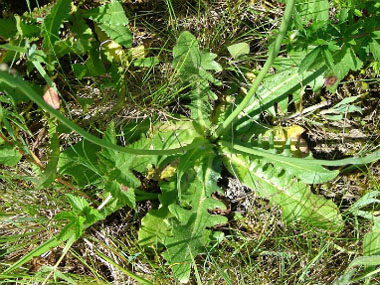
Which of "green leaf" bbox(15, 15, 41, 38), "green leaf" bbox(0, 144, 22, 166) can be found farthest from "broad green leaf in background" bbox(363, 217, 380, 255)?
"green leaf" bbox(15, 15, 41, 38)

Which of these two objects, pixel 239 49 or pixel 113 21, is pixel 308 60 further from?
pixel 113 21

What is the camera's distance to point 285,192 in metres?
2.25

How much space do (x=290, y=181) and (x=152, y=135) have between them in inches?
27.6

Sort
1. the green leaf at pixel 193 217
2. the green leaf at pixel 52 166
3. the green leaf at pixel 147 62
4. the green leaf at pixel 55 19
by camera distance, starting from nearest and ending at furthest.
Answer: the green leaf at pixel 52 166 → the green leaf at pixel 55 19 → the green leaf at pixel 193 217 → the green leaf at pixel 147 62

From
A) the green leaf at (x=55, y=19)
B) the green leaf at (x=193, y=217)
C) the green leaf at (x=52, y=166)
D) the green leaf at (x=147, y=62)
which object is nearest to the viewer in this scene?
the green leaf at (x=52, y=166)

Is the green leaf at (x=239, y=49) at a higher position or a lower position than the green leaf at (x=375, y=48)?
lower

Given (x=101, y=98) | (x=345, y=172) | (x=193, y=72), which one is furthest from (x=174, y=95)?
(x=345, y=172)

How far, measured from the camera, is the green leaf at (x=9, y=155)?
2080 mm

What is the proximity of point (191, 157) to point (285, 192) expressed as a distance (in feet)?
1.70

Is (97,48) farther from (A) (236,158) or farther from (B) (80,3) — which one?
(A) (236,158)

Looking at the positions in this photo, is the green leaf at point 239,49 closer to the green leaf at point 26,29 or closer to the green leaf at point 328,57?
the green leaf at point 328,57

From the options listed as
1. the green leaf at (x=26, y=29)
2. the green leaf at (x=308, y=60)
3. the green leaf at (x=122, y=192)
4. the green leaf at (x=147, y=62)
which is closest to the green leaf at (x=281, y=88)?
the green leaf at (x=308, y=60)

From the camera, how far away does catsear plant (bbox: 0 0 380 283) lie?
6.85ft

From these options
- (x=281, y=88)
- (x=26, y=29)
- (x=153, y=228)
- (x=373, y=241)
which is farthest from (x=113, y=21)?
(x=373, y=241)
